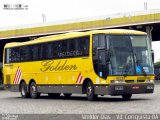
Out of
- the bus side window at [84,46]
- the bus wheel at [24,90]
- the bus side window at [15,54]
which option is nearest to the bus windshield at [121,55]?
the bus side window at [84,46]

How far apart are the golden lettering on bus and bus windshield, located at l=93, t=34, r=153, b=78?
7.45ft

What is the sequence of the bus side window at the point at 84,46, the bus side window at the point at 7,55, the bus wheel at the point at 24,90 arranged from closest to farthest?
1. the bus side window at the point at 84,46
2. the bus wheel at the point at 24,90
3. the bus side window at the point at 7,55

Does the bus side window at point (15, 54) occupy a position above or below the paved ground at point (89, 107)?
above

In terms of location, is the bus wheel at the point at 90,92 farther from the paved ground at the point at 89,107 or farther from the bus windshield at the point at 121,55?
the bus windshield at the point at 121,55

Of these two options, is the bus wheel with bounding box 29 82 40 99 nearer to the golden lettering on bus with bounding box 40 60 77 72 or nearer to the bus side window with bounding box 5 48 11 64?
the golden lettering on bus with bounding box 40 60 77 72

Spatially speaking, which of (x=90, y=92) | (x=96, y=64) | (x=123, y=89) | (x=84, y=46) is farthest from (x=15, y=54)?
(x=123, y=89)

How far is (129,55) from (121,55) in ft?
1.28

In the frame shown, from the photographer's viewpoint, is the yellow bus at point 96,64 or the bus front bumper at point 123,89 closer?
the bus front bumper at point 123,89

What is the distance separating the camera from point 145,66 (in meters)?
23.0

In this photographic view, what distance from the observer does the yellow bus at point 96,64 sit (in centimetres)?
2228

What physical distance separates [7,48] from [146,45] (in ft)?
37.0

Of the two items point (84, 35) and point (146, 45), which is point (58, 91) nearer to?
point (84, 35)

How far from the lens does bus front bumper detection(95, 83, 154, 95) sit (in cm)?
2206

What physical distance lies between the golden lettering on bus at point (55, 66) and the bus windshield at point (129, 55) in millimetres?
2792
